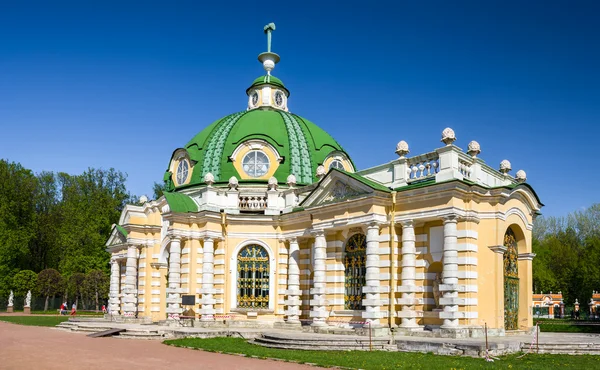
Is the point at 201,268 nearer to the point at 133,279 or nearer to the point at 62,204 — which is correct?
the point at 133,279

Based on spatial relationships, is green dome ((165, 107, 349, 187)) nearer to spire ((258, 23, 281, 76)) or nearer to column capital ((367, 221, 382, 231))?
spire ((258, 23, 281, 76))

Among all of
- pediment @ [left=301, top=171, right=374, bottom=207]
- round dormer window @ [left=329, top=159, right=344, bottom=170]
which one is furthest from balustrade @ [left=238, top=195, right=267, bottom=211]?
round dormer window @ [left=329, top=159, right=344, bottom=170]

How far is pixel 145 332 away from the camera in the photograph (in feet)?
81.1

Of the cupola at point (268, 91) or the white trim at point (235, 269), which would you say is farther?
the cupola at point (268, 91)

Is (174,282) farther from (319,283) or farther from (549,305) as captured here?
(549,305)

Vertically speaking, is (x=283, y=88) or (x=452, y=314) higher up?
(x=283, y=88)

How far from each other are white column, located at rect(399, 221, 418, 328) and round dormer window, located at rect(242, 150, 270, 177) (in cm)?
1147

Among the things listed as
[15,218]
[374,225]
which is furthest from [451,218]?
[15,218]

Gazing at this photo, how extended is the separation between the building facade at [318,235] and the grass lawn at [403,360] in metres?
3.74

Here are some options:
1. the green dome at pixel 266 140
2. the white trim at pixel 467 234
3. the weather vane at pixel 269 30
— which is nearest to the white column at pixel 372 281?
the white trim at pixel 467 234

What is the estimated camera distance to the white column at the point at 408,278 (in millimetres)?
22844

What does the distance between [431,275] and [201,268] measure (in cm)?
1164

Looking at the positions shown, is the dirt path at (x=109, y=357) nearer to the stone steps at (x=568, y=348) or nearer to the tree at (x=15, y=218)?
the stone steps at (x=568, y=348)

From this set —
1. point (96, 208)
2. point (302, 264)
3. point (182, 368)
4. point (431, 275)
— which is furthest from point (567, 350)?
point (96, 208)
